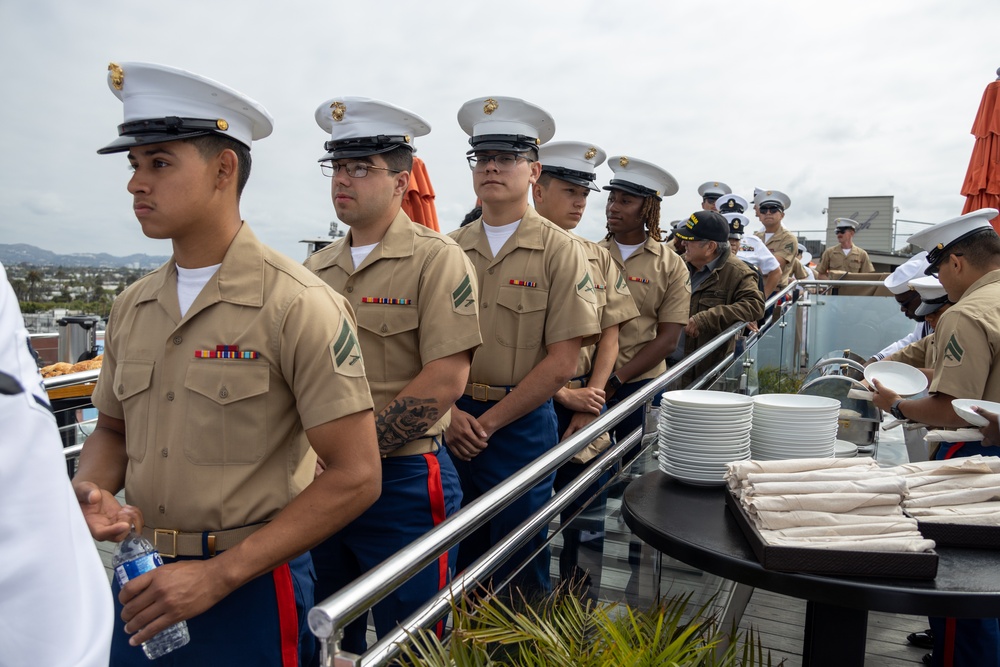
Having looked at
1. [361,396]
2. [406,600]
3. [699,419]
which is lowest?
[406,600]

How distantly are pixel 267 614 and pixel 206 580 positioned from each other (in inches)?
9.4

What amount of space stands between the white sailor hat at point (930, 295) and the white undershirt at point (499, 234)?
2450 millimetres

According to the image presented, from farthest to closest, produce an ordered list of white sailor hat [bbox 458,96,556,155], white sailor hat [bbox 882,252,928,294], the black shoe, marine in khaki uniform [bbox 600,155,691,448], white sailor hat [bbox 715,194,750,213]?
white sailor hat [bbox 715,194,750,213]
white sailor hat [bbox 882,252,928,294]
marine in khaki uniform [bbox 600,155,691,448]
the black shoe
white sailor hat [bbox 458,96,556,155]

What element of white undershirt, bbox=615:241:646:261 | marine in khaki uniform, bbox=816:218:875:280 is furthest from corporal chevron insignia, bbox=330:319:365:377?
marine in khaki uniform, bbox=816:218:875:280

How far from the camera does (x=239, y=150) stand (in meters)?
1.82

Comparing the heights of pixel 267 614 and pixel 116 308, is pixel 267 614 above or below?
below

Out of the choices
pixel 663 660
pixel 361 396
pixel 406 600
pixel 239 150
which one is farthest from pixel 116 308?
pixel 663 660

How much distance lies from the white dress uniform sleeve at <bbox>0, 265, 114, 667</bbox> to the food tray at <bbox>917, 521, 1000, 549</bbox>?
186cm

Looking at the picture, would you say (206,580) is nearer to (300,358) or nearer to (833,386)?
(300,358)

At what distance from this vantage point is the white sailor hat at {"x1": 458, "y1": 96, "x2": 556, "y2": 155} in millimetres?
3279

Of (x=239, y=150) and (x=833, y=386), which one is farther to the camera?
(x=833, y=386)

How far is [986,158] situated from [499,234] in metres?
5.73

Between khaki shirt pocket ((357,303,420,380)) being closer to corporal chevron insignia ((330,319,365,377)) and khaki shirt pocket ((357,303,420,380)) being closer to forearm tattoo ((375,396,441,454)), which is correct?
forearm tattoo ((375,396,441,454))

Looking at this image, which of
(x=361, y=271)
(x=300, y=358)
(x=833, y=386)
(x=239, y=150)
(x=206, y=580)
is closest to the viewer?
(x=206, y=580)
